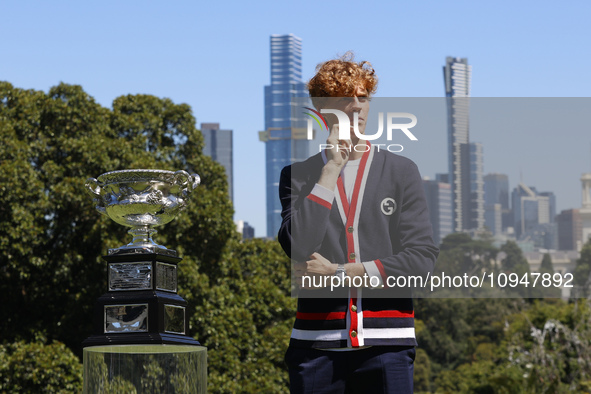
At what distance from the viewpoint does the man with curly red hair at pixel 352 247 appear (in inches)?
119

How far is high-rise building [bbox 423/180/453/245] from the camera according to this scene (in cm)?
338

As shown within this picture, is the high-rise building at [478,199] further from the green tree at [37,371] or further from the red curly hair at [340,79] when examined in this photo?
the green tree at [37,371]

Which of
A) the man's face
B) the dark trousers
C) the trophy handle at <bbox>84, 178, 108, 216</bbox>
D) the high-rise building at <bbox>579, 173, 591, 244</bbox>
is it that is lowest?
the dark trousers

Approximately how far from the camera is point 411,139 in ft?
11.4

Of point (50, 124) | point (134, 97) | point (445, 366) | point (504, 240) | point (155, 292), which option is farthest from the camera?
point (445, 366)

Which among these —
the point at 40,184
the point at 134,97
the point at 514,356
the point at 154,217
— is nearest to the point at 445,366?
the point at 514,356

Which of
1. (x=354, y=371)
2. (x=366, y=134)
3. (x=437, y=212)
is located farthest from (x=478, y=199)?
(x=354, y=371)

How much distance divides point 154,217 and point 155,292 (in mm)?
443

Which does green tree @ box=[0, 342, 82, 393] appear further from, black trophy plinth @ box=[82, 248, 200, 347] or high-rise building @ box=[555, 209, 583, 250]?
high-rise building @ box=[555, 209, 583, 250]

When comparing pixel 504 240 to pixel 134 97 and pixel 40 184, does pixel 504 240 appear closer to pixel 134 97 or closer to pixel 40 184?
pixel 40 184

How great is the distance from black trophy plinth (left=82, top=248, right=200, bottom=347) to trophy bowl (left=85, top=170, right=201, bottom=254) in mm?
76

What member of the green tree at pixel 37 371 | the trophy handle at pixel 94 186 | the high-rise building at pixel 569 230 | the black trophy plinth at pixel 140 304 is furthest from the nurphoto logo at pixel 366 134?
the green tree at pixel 37 371

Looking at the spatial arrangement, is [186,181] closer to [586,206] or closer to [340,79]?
[340,79]

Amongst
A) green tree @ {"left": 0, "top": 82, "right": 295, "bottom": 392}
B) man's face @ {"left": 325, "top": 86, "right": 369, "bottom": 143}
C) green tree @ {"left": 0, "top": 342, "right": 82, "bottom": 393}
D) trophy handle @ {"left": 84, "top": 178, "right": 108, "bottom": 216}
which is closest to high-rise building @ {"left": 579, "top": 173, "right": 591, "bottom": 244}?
man's face @ {"left": 325, "top": 86, "right": 369, "bottom": 143}
